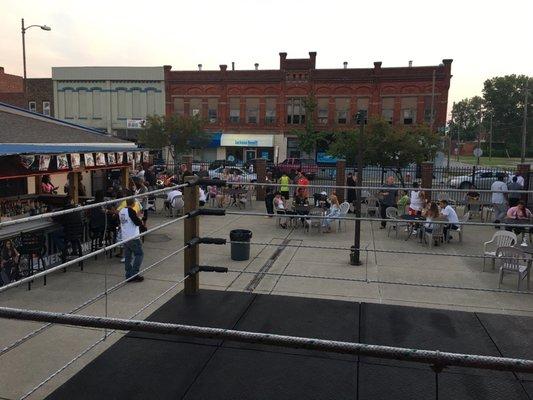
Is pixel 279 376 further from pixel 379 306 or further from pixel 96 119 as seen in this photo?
pixel 96 119

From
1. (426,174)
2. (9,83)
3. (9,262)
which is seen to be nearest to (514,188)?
(426,174)

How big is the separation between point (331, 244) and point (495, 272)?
4201mm

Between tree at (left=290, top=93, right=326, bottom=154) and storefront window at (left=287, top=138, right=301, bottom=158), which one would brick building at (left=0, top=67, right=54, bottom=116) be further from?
tree at (left=290, top=93, right=326, bottom=154)

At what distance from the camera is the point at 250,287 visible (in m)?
8.17

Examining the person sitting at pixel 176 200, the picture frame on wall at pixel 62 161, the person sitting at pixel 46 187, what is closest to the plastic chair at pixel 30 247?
the picture frame on wall at pixel 62 161

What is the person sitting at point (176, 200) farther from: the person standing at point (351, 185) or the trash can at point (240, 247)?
the person standing at point (351, 185)

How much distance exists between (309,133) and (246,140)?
23.6 feet

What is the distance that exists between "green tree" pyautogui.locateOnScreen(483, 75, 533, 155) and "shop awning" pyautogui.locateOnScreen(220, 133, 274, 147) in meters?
64.2

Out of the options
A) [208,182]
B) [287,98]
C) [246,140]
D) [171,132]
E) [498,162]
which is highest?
[287,98]

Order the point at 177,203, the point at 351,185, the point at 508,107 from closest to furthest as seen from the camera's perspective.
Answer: the point at 177,203 → the point at 351,185 → the point at 508,107

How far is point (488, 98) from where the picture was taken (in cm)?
9162

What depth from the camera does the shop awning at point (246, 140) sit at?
4430cm

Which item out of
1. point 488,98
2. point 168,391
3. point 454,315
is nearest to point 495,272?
point 454,315

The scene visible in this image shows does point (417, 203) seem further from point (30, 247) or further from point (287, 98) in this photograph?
point (287, 98)
